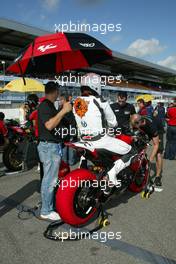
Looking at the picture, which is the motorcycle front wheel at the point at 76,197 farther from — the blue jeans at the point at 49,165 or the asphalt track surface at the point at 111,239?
the blue jeans at the point at 49,165

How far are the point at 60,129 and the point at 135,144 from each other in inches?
53.1

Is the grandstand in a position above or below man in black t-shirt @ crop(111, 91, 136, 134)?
above

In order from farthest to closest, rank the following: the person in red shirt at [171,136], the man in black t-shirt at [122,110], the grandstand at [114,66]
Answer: the grandstand at [114,66]
the person in red shirt at [171,136]
the man in black t-shirt at [122,110]

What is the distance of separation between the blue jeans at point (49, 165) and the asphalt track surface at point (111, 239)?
40 centimetres

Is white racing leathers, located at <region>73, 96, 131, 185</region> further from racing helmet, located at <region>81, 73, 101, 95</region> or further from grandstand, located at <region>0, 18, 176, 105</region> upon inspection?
grandstand, located at <region>0, 18, 176, 105</region>

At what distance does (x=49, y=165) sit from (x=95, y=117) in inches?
33.0

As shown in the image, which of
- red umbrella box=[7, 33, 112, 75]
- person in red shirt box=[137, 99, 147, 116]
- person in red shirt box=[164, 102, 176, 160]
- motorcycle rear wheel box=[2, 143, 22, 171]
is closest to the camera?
red umbrella box=[7, 33, 112, 75]

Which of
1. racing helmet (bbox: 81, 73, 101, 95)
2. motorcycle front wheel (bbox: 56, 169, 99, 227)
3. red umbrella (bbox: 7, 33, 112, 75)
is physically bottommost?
motorcycle front wheel (bbox: 56, 169, 99, 227)

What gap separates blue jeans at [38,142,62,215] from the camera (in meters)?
3.96

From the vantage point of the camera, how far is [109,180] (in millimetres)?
3994

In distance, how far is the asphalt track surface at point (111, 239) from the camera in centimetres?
315

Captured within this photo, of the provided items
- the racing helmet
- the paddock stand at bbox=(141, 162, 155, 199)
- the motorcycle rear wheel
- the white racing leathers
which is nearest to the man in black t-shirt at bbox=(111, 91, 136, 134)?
the paddock stand at bbox=(141, 162, 155, 199)

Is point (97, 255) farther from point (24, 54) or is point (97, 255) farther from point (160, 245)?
point (24, 54)

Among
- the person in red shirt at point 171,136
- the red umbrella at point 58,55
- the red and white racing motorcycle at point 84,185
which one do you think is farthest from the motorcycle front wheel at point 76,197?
the person in red shirt at point 171,136
